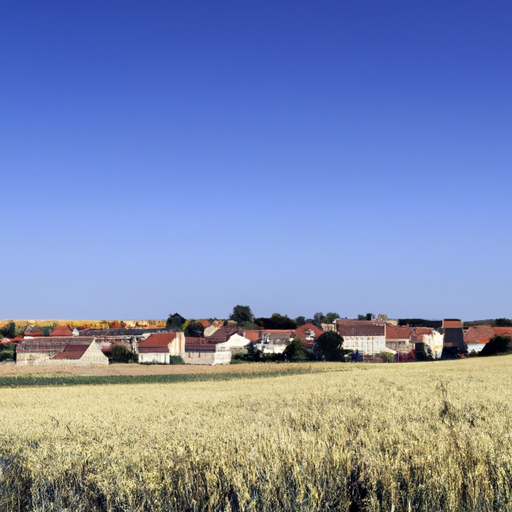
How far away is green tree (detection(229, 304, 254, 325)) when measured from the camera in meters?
195

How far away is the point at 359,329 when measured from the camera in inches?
3903

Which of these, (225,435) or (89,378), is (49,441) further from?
(89,378)

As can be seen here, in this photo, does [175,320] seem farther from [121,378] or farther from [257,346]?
[121,378]

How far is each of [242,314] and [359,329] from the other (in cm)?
9978

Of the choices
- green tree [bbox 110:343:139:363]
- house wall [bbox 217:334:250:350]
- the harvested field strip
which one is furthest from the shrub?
green tree [bbox 110:343:139:363]

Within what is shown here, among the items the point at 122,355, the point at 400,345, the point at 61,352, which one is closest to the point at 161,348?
the point at 122,355

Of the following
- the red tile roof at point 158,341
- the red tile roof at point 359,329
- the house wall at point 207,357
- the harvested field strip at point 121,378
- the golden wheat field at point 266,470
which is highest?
the golden wheat field at point 266,470

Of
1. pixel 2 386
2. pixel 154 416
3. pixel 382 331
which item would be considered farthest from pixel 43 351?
pixel 154 416

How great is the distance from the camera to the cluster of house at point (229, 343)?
87750 millimetres

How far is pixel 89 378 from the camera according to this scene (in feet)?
194

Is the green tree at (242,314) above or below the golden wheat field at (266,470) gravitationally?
below

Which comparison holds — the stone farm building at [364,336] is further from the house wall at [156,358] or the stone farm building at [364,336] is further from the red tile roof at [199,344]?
the house wall at [156,358]

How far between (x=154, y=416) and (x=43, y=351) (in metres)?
82.1

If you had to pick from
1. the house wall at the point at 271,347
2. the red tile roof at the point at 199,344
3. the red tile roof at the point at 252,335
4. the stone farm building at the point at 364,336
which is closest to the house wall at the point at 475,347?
the stone farm building at the point at 364,336
